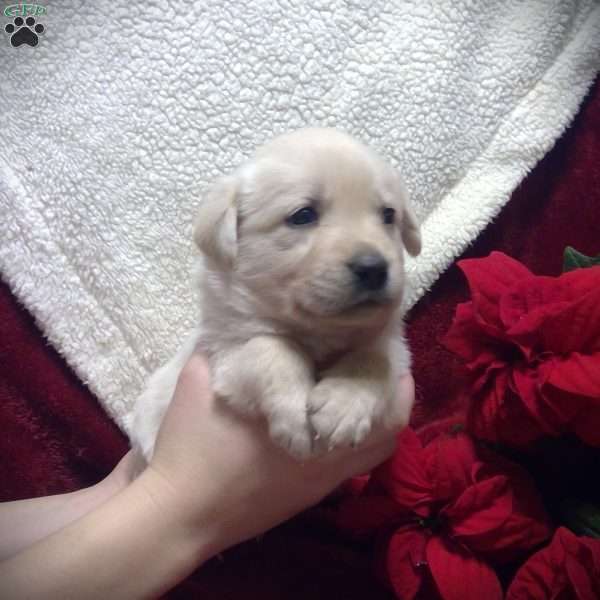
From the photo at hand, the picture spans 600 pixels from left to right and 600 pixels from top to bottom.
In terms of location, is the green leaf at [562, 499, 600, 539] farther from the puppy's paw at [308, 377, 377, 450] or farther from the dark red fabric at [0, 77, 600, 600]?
the dark red fabric at [0, 77, 600, 600]

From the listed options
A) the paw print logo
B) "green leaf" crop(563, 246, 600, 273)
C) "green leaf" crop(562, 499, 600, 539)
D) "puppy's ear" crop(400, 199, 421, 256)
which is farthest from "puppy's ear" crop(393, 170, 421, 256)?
the paw print logo

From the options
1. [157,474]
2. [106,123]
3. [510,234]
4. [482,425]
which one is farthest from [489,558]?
[106,123]

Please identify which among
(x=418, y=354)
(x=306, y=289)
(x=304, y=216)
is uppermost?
(x=304, y=216)

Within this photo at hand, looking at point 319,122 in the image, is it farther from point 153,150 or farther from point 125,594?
point 125,594

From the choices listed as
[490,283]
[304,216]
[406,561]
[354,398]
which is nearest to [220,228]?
[304,216]

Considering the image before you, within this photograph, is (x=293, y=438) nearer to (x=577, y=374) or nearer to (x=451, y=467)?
(x=451, y=467)

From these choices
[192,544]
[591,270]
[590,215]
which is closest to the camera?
[591,270]

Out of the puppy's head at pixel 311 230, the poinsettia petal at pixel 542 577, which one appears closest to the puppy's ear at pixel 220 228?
the puppy's head at pixel 311 230
